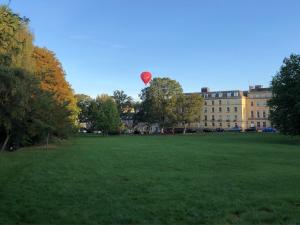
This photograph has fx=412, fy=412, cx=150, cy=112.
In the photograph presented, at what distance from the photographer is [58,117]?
36531mm

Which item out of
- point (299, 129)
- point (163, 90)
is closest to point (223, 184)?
point (299, 129)

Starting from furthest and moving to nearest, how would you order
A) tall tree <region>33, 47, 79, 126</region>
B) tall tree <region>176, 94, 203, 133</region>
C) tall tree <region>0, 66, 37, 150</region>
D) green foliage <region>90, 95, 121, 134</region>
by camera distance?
1. tall tree <region>176, 94, 203, 133</region>
2. green foliage <region>90, 95, 121, 134</region>
3. tall tree <region>33, 47, 79, 126</region>
4. tall tree <region>0, 66, 37, 150</region>

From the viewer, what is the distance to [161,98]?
115m

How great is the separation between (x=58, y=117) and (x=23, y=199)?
85.5 ft

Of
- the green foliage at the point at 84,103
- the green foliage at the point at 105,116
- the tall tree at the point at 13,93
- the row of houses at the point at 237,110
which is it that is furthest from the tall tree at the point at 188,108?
the tall tree at the point at 13,93

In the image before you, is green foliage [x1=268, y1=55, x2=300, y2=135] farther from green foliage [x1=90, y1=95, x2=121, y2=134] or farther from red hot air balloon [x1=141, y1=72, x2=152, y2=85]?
green foliage [x1=90, y1=95, x2=121, y2=134]

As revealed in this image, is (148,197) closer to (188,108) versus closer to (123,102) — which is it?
(188,108)

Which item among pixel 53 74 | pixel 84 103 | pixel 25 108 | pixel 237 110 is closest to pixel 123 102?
pixel 84 103

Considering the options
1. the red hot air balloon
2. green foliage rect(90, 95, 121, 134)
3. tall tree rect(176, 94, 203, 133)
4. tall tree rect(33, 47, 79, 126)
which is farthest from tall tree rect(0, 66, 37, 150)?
tall tree rect(176, 94, 203, 133)

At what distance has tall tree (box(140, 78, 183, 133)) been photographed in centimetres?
11338

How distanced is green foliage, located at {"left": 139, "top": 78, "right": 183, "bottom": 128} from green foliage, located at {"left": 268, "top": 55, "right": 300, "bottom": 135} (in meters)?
57.7

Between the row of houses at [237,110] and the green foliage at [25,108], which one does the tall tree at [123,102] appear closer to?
the row of houses at [237,110]

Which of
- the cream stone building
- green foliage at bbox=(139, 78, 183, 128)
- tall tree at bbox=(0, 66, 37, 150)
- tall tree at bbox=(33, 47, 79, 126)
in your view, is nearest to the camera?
tall tree at bbox=(0, 66, 37, 150)

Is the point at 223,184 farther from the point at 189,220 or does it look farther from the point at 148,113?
the point at 148,113
